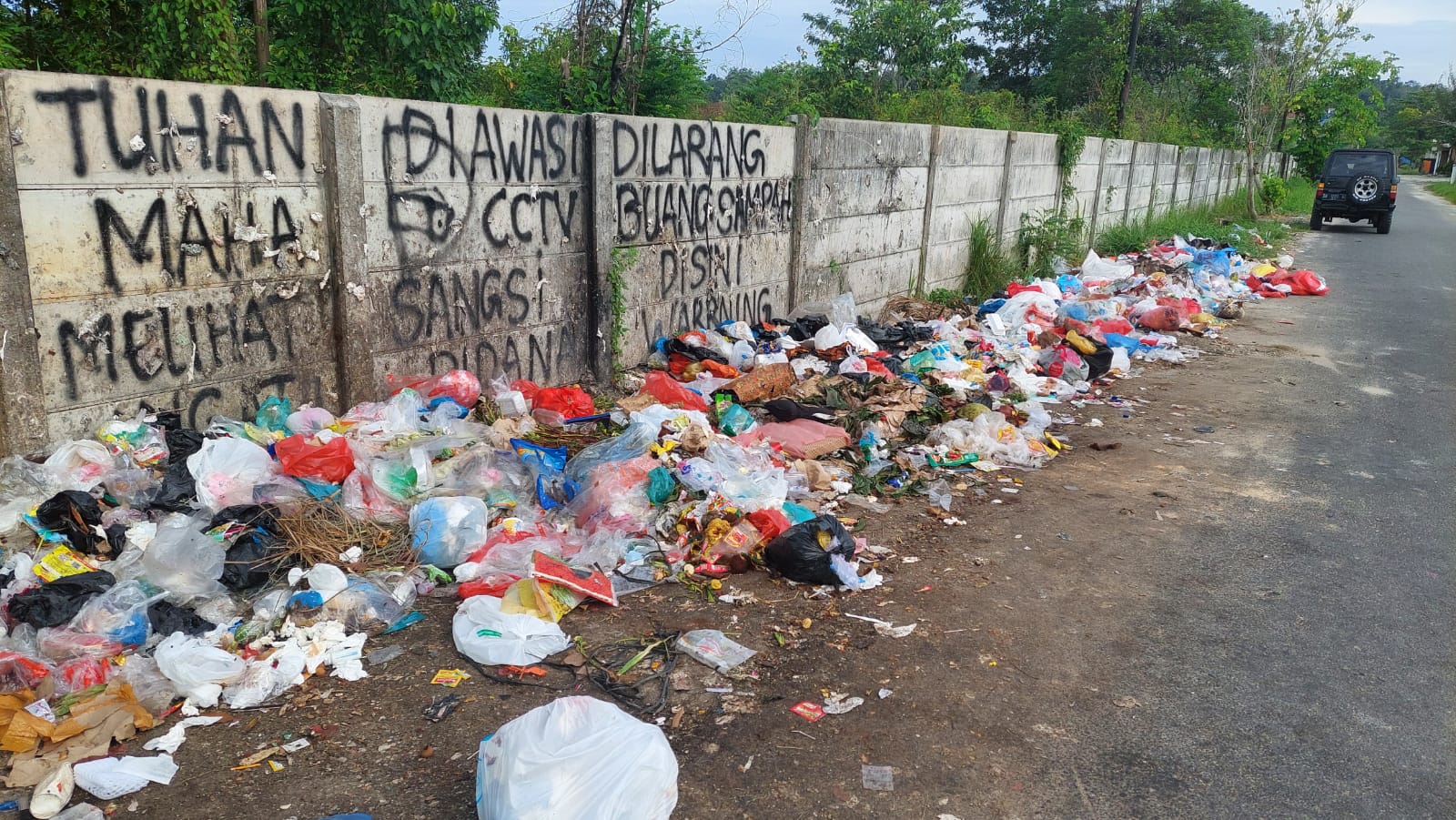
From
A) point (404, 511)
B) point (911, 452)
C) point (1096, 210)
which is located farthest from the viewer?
point (1096, 210)

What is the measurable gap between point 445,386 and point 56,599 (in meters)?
2.13

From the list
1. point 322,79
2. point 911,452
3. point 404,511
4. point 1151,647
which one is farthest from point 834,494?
point 322,79

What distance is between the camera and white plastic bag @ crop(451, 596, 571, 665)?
10.4 ft

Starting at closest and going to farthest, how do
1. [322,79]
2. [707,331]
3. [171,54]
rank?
[707,331] < [171,54] < [322,79]

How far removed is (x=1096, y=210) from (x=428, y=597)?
13537 millimetres

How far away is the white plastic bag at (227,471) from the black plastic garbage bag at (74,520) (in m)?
0.38

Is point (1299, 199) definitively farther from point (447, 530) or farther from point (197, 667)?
point (197, 667)

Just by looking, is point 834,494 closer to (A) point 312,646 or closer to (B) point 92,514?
(A) point 312,646

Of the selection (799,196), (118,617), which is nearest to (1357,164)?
(799,196)

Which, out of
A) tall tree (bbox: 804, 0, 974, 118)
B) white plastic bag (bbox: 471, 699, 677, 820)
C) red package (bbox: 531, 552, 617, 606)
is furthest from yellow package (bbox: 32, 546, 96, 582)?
tall tree (bbox: 804, 0, 974, 118)

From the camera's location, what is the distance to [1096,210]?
14.7 meters

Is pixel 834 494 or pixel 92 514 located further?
pixel 834 494

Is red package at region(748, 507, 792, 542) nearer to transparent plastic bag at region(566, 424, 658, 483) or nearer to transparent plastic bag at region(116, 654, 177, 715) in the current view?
transparent plastic bag at region(566, 424, 658, 483)

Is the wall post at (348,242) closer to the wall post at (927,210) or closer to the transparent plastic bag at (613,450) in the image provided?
the transparent plastic bag at (613,450)
